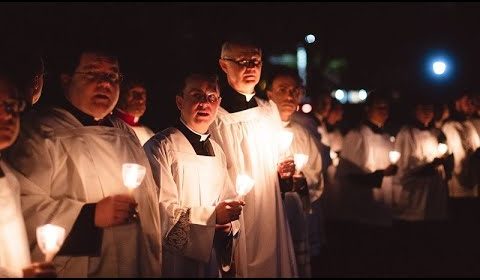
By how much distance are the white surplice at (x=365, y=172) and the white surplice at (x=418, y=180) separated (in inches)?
16.8

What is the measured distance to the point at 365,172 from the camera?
11055 millimetres

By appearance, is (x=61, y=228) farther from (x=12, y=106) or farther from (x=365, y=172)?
(x=365, y=172)

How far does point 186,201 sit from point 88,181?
1109 mm

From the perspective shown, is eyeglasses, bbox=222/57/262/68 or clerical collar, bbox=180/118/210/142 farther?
eyeglasses, bbox=222/57/262/68

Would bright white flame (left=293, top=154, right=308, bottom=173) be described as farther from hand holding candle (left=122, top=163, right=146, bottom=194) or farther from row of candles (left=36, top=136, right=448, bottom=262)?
hand holding candle (left=122, top=163, right=146, bottom=194)

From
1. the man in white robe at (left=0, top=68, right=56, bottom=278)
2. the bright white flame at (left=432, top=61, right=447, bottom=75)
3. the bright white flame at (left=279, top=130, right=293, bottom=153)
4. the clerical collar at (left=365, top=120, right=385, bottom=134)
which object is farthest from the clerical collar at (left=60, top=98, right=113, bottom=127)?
the bright white flame at (left=432, top=61, right=447, bottom=75)

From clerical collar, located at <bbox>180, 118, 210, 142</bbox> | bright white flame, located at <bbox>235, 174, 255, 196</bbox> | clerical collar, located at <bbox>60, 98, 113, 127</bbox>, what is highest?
clerical collar, located at <bbox>60, 98, 113, 127</bbox>

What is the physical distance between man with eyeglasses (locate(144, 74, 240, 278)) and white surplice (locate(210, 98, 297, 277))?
46 cm

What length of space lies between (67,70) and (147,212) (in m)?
1.01

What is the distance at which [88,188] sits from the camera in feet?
13.6

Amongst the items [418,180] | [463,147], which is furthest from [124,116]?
[463,147]

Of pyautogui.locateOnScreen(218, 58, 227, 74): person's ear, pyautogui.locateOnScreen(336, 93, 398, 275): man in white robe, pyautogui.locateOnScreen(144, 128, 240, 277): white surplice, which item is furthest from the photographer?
pyautogui.locateOnScreen(336, 93, 398, 275): man in white robe

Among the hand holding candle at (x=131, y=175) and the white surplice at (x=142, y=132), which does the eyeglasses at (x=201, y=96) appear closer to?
the hand holding candle at (x=131, y=175)

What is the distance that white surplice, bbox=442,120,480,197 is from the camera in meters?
12.7
